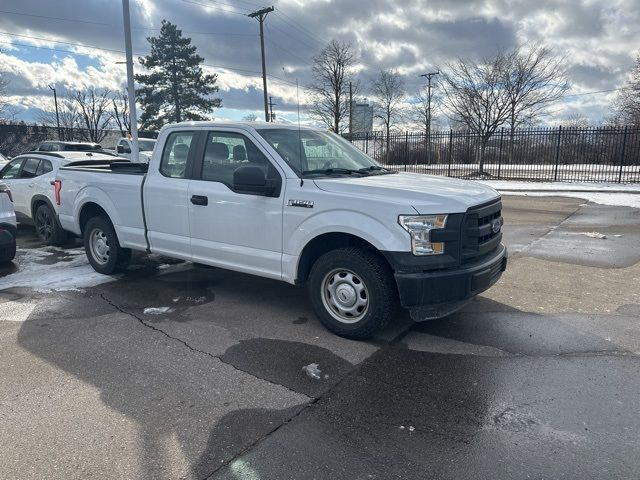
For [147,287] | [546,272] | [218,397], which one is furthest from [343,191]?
[546,272]

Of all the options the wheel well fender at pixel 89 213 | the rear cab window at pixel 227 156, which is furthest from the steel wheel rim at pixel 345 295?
the wheel well fender at pixel 89 213

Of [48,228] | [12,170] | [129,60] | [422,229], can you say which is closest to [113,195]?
[48,228]

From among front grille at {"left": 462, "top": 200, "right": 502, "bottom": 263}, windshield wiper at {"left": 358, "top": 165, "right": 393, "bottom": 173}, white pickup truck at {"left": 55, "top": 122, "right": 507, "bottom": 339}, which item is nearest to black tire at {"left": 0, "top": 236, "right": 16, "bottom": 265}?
white pickup truck at {"left": 55, "top": 122, "right": 507, "bottom": 339}

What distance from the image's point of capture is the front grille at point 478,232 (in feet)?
13.4

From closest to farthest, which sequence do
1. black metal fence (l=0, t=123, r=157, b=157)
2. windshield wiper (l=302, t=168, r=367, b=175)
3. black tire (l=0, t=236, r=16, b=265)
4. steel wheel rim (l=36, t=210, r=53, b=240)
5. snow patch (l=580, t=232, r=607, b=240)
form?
windshield wiper (l=302, t=168, r=367, b=175)
black tire (l=0, t=236, r=16, b=265)
steel wheel rim (l=36, t=210, r=53, b=240)
snow patch (l=580, t=232, r=607, b=240)
black metal fence (l=0, t=123, r=157, b=157)

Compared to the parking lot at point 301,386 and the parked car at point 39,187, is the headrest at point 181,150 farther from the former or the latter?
the parked car at point 39,187

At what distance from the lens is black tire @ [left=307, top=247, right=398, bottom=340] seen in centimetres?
415

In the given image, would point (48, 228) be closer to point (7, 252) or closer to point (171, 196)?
point (7, 252)

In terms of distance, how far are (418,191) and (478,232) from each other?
A: 2.06ft

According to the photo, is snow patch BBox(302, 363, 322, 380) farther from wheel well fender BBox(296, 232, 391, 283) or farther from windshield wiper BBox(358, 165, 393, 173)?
windshield wiper BBox(358, 165, 393, 173)

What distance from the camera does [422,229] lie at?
12.9 feet

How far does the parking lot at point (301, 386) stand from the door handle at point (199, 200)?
1.15 metres

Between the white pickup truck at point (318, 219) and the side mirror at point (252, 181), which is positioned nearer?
the white pickup truck at point (318, 219)

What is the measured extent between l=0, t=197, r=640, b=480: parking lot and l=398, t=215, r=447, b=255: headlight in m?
0.93
